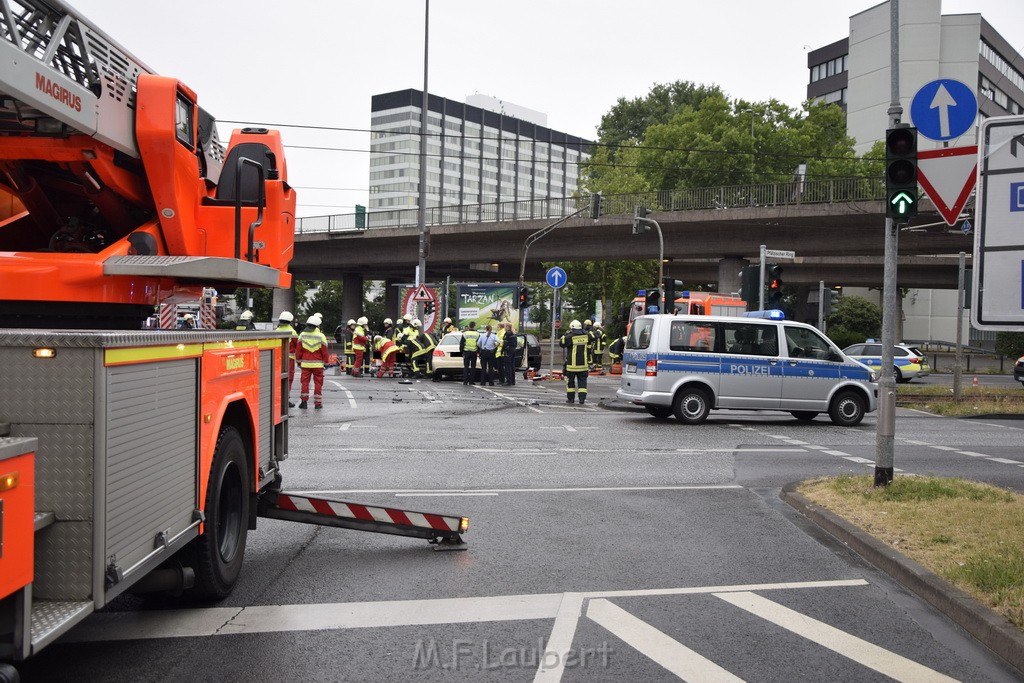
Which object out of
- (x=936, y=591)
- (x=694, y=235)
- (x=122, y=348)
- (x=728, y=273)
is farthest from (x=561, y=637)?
(x=728, y=273)

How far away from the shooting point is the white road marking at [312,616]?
5070 millimetres

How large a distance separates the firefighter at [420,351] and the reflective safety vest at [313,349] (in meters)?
10.8

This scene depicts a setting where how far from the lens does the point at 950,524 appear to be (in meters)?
7.48

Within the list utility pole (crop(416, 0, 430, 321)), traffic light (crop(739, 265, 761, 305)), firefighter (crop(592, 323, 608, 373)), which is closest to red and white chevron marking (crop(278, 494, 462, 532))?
traffic light (crop(739, 265, 761, 305))

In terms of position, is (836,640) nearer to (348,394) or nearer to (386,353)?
(348,394)

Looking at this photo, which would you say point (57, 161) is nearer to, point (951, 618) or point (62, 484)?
point (62, 484)

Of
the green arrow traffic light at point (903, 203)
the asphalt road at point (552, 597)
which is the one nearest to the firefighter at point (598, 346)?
the asphalt road at point (552, 597)

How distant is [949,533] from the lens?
283 inches

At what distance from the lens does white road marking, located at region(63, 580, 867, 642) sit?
16.6 ft

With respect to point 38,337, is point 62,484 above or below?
below

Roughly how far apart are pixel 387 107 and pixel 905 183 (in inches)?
5161

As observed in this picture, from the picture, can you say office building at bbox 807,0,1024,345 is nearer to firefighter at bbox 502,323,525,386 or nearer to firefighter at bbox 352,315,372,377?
firefighter at bbox 502,323,525,386

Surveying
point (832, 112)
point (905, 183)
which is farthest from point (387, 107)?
point (905, 183)

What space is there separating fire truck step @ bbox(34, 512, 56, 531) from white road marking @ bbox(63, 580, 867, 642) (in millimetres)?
1765
